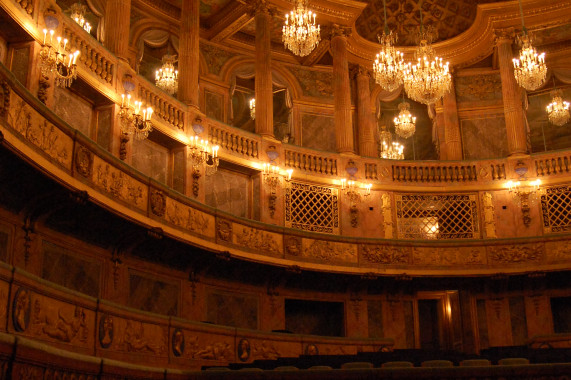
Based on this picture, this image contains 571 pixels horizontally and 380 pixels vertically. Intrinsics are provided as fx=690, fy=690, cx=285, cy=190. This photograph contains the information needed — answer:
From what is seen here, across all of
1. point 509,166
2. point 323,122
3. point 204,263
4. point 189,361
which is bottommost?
point 189,361

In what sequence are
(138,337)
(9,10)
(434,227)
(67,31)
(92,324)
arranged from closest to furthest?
(92,324), (138,337), (9,10), (67,31), (434,227)

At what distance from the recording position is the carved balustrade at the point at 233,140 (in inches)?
727

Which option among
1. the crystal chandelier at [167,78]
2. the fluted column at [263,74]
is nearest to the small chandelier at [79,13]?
the crystal chandelier at [167,78]

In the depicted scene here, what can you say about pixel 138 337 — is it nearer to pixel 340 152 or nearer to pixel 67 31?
pixel 67 31

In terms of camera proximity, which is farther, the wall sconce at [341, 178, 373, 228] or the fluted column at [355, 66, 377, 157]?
the fluted column at [355, 66, 377, 157]

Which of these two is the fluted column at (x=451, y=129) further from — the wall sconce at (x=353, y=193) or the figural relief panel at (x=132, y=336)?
the figural relief panel at (x=132, y=336)

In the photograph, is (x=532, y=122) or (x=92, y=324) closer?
(x=92, y=324)

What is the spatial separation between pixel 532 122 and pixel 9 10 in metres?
19.6

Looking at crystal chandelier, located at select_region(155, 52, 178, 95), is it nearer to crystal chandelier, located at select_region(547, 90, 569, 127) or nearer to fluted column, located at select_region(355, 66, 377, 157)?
fluted column, located at select_region(355, 66, 377, 157)

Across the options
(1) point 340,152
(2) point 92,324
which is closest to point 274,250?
(1) point 340,152

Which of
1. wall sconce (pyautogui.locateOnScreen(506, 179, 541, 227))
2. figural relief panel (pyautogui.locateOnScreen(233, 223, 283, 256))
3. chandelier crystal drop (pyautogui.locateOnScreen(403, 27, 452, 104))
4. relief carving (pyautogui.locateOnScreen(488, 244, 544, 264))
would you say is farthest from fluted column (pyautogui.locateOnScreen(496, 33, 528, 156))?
figural relief panel (pyautogui.locateOnScreen(233, 223, 283, 256))

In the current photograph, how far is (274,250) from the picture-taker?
58.0ft

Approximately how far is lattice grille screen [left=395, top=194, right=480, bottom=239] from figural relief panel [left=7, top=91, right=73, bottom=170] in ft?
36.6

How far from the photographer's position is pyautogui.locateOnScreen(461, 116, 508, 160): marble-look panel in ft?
79.2
